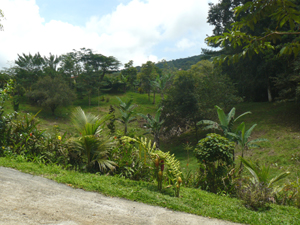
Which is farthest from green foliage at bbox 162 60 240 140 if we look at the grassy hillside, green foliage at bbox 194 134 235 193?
green foliage at bbox 194 134 235 193

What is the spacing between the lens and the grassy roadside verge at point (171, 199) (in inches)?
142

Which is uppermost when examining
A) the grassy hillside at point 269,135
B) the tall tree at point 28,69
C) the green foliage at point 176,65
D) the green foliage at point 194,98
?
the green foliage at point 176,65

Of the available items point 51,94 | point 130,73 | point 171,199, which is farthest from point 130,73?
point 171,199

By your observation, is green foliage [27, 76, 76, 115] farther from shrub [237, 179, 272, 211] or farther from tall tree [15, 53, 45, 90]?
shrub [237, 179, 272, 211]

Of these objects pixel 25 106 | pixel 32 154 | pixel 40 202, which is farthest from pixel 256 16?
pixel 25 106

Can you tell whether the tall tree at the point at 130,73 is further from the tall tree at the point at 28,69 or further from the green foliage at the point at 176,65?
the tall tree at the point at 28,69

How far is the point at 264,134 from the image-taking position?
687 inches

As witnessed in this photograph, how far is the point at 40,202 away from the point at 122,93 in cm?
4442

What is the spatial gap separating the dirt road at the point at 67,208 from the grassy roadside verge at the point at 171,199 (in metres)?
0.19

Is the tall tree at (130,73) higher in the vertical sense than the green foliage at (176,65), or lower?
lower

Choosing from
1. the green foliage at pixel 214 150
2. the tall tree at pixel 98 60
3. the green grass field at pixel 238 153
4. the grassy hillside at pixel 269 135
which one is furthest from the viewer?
the tall tree at pixel 98 60

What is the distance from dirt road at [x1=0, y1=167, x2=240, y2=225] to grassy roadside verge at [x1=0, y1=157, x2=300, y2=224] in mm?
193

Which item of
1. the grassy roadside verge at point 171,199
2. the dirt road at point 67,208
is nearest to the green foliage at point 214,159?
the grassy roadside verge at point 171,199

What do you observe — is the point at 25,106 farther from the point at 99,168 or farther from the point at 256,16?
the point at 256,16
